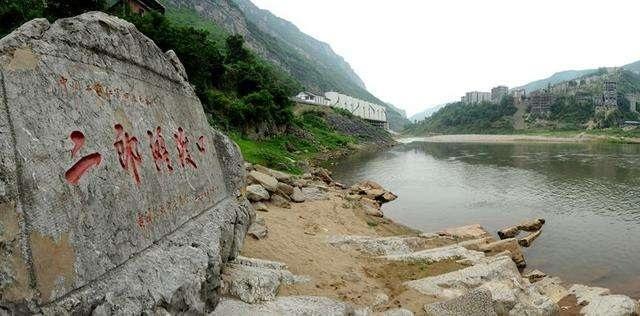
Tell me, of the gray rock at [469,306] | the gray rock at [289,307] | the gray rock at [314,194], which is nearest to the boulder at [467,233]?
the gray rock at [314,194]

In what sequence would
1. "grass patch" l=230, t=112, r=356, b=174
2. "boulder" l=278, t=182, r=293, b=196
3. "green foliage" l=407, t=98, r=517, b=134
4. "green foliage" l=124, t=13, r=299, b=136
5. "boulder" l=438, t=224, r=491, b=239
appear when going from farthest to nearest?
"green foliage" l=407, t=98, r=517, b=134
"green foliage" l=124, t=13, r=299, b=136
"grass patch" l=230, t=112, r=356, b=174
"boulder" l=278, t=182, r=293, b=196
"boulder" l=438, t=224, r=491, b=239

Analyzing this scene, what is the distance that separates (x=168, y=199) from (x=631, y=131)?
383ft

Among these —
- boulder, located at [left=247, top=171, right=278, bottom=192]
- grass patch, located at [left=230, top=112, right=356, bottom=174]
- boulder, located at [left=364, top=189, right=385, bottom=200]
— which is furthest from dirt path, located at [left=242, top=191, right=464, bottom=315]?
grass patch, located at [left=230, top=112, right=356, bottom=174]

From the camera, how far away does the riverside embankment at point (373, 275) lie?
29.9 ft

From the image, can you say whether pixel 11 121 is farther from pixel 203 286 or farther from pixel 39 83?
pixel 203 286

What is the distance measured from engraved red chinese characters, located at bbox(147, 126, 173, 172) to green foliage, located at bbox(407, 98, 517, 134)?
139162 mm

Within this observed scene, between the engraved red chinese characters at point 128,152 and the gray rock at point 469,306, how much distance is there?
714 cm

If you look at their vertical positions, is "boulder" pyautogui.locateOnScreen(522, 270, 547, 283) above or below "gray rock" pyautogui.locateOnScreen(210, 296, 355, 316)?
below

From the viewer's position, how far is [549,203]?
2847cm

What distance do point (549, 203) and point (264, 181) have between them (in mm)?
19261

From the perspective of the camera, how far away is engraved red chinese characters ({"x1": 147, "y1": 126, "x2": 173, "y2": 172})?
7322 millimetres

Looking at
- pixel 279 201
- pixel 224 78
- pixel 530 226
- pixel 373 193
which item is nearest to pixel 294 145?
pixel 224 78

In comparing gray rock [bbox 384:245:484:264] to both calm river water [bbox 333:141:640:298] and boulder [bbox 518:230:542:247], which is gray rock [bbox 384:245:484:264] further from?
boulder [bbox 518:230:542:247]

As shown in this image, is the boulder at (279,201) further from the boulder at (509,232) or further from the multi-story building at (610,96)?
the multi-story building at (610,96)
